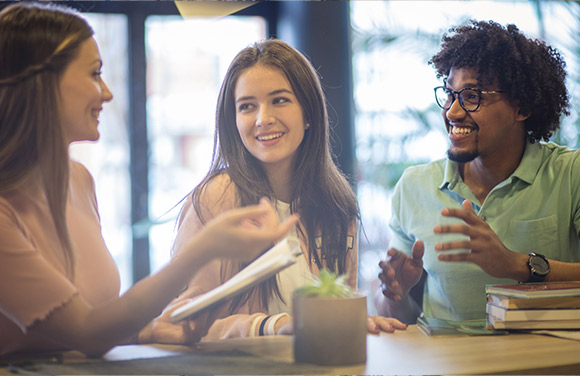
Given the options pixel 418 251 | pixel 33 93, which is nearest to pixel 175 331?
pixel 33 93

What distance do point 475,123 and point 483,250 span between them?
13.3 inches

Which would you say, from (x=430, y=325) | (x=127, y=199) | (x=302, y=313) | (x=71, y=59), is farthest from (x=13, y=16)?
(x=430, y=325)

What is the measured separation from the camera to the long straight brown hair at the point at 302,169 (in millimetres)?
1118

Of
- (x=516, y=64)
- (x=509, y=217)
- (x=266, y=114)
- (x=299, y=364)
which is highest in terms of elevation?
(x=516, y=64)

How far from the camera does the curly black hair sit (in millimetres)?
1449

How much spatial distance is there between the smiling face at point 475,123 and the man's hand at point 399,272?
1.03ft

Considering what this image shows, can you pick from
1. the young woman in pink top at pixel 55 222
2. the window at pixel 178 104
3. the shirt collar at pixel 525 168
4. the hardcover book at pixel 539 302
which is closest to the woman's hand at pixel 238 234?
the young woman in pink top at pixel 55 222

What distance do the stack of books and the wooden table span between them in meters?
0.10

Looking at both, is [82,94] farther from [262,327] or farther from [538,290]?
[538,290]

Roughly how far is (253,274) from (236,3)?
62cm

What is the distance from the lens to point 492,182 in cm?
155

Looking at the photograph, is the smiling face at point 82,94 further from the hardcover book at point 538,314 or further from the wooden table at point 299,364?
the hardcover book at point 538,314

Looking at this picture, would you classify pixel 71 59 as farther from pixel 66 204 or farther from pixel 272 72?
pixel 272 72

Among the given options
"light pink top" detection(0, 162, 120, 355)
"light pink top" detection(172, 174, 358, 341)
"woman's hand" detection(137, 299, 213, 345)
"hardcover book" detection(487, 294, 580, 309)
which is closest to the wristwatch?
"hardcover book" detection(487, 294, 580, 309)
